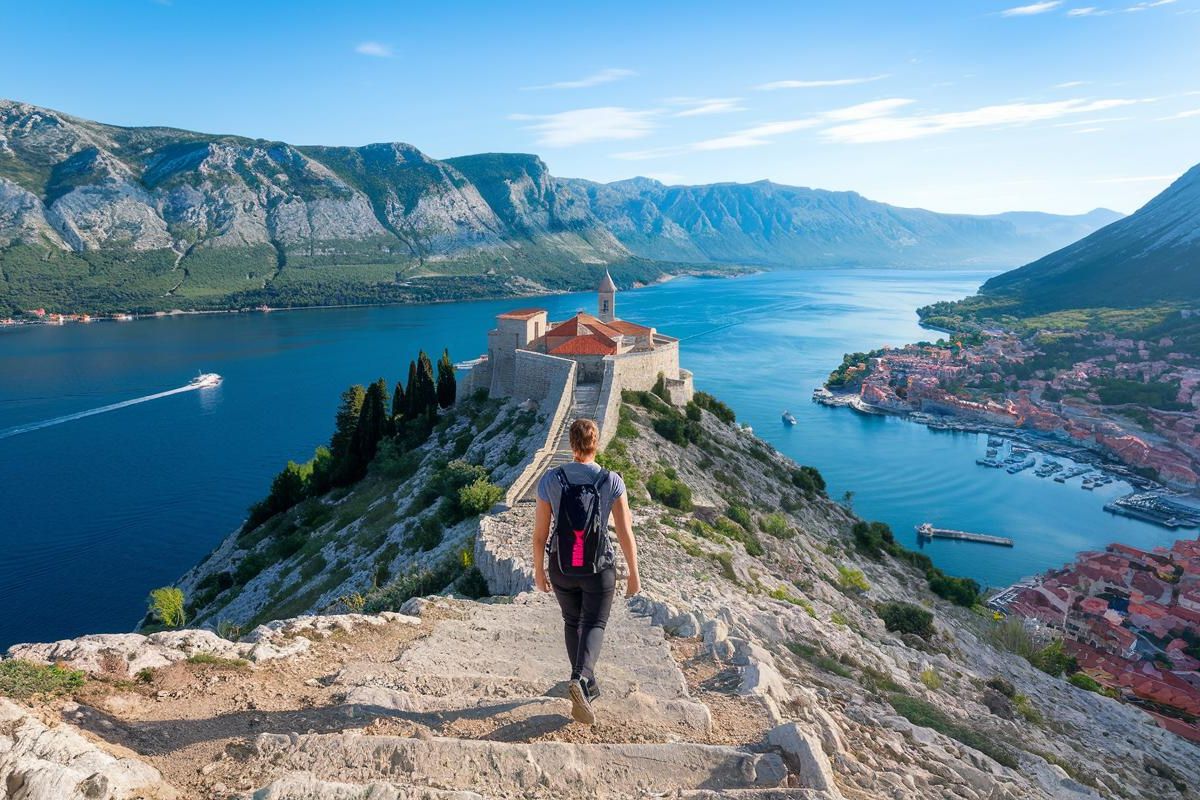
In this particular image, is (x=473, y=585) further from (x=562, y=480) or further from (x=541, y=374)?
(x=541, y=374)

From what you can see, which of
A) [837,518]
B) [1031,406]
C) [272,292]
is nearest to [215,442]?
[837,518]

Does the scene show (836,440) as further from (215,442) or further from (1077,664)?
(215,442)

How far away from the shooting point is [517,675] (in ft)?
23.5

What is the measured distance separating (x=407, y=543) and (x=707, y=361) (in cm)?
7438

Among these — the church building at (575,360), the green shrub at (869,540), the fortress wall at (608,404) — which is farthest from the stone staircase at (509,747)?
the green shrub at (869,540)

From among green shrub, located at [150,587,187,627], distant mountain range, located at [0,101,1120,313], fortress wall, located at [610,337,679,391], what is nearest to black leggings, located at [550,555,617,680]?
fortress wall, located at [610,337,679,391]

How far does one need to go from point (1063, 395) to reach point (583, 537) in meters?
91.7

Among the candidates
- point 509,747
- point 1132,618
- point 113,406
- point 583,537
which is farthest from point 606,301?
point 113,406

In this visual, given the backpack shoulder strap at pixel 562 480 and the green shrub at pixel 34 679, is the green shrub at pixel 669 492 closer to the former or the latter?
the backpack shoulder strap at pixel 562 480

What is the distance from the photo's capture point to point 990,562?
42.2 metres

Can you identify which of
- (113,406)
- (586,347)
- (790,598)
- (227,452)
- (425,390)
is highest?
(586,347)

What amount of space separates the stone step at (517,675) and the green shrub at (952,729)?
3.31 m

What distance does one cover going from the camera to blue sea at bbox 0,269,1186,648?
119ft

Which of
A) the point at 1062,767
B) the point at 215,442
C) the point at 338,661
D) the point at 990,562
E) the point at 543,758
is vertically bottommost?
the point at 990,562
